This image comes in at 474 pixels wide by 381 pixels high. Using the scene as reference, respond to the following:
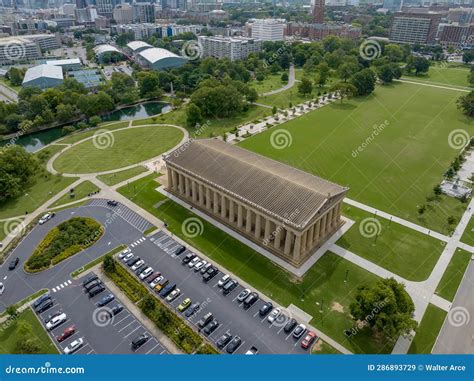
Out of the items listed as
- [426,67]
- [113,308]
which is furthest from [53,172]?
[426,67]

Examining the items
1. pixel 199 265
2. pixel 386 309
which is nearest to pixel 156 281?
pixel 199 265

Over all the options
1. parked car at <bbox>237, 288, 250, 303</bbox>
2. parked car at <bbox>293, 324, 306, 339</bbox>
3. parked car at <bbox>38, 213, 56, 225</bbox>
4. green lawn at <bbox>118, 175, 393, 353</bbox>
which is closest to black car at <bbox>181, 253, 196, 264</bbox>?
green lawn at <bbox>118, 175, 393, 353</bbox>

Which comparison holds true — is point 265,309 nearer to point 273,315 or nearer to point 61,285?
point 273,315

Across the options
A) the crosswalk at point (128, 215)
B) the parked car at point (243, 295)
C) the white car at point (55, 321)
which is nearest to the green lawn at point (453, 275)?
the parked car at point (243, 295)

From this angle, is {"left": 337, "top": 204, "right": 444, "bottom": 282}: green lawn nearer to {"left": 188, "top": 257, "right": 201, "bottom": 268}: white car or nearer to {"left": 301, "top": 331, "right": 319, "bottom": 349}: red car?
{"left": 301, "top": 331, "right": 319, "bottom": 349}: red car

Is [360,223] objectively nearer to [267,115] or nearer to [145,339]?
[145,339]

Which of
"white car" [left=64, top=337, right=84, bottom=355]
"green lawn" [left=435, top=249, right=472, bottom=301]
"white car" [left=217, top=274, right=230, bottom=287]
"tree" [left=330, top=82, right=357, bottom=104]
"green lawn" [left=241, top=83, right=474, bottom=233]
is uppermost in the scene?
"tree" [left=330, top=82, right=357, bottom=104]

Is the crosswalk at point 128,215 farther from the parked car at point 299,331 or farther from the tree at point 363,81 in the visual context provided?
the tree at point 363,81
